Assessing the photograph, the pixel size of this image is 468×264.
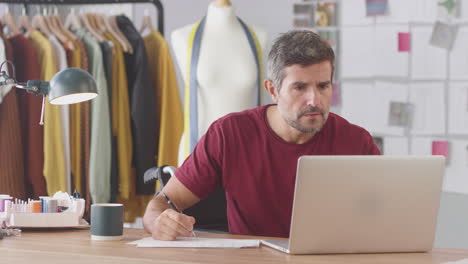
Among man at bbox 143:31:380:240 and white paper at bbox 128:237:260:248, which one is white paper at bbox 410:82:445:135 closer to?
man at bbox 143:31:380:240

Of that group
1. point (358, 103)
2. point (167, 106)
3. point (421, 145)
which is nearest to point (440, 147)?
point (421, 145)

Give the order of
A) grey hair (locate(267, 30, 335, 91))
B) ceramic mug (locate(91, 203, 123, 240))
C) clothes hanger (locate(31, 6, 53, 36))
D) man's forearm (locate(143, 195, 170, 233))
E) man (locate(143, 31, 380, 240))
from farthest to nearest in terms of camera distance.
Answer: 1. clothes hanger (locate(31, 6, 53, 36))
2. man (locate(143, 31, 380, 240))
3. grey hair (locate(267, 30, 335, 91))
4. man's forearm (locate(143, 195, 170, 233))
5. ceramic mug (locate(91, 203, 123, 240))

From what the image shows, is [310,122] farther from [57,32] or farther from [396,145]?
[57,32]

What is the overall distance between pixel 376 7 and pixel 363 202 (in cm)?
247

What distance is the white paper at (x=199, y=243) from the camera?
1792mm

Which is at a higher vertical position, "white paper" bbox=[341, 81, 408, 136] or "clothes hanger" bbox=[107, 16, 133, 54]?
"clothes hanger" bbox=[107, 16, 133, 54]

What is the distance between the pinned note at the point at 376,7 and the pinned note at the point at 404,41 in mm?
153

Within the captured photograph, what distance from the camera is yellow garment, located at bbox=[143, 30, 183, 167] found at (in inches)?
149

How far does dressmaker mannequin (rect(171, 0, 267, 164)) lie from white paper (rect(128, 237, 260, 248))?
4.45ft

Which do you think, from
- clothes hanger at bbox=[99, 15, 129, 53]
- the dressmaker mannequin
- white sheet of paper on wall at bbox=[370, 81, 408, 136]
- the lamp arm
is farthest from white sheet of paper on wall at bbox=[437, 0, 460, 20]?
the lamp arm

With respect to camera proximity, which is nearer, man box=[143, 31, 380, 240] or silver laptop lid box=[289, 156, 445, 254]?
silver laptop lid box=[289, 156, 445, 254]

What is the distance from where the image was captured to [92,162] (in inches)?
145

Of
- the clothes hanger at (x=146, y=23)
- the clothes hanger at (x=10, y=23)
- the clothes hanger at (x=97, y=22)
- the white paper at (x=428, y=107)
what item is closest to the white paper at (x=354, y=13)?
the white paper at (x=428, y=107)

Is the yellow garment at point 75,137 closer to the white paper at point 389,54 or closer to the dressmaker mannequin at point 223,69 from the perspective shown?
the dressmaker mannequin at point 223,69
